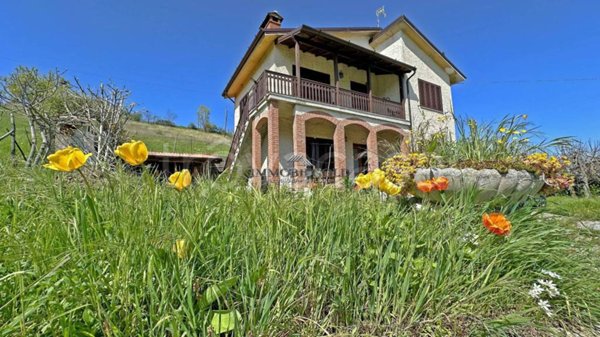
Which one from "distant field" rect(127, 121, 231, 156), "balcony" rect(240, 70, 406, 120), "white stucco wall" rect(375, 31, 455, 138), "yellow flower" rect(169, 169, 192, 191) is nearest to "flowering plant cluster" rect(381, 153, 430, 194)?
"yellow flower" rect(169, 169, 192, 191)

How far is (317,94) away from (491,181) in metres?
8.51

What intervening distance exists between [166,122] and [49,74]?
34.6 meters

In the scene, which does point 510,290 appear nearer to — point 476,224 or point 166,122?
point 476,224

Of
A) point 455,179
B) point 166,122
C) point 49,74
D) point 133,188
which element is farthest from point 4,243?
point 166,122

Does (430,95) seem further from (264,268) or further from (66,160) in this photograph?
(66,160)

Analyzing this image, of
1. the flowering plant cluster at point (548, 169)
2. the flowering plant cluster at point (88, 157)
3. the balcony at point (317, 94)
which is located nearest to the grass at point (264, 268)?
the flowering plant cluster at point (88, 157)

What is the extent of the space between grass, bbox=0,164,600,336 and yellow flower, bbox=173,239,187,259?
20 millimetres

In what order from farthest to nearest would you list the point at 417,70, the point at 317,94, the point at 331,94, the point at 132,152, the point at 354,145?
the point at 417,70, the point at 354,145, the point at 331,94, the point at 317,94, the point at 132,152

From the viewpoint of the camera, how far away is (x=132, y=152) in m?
1.24

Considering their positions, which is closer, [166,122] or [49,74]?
[49,74]

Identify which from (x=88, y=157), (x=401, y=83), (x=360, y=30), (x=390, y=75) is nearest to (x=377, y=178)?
(x=88, y=157)

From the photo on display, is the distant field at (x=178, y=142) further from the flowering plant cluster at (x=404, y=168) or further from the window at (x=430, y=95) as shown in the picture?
the window at (x=430, y=95)

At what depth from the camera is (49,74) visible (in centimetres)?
A: 575

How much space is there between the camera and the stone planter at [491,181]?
7.86 feet
